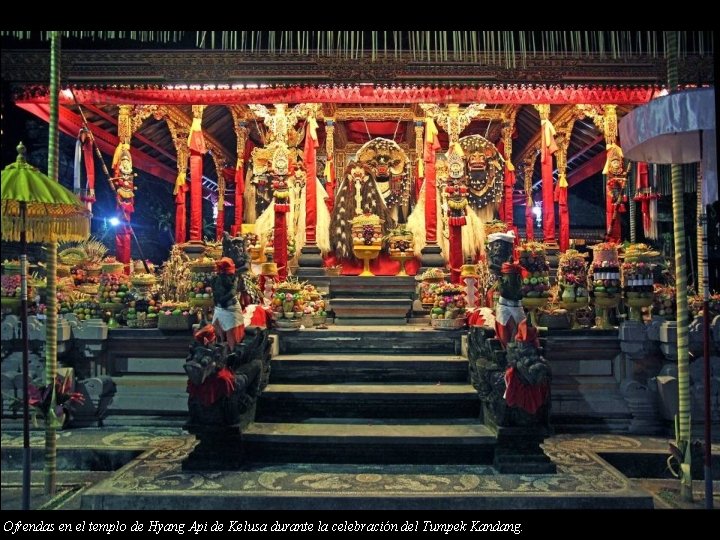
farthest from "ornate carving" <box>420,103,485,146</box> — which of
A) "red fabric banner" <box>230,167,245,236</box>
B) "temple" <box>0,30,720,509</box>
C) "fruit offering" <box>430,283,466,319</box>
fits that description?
"red fabric banner" <box>230,167,245,236</box>

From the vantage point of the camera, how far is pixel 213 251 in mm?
8461

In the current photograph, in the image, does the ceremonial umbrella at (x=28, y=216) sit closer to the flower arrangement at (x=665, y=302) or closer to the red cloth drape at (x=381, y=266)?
the flower arrangement at (x=665, y=302)

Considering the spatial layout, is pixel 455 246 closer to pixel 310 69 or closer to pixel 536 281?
pixel 536 281

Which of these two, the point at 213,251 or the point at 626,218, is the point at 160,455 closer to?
the point at 213,251

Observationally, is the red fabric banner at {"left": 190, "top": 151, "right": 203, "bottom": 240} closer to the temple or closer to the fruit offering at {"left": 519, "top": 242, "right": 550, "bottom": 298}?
the temple

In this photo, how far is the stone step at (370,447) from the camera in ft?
13.4

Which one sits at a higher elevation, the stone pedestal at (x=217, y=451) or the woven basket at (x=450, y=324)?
the woven basket at (x=450, y=324)

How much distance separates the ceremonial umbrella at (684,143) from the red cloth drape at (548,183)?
638 centimetres

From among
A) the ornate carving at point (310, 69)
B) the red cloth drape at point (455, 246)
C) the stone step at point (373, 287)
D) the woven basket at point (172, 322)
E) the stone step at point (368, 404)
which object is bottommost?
the stone step at point (368, 404)

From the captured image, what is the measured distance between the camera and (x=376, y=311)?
7270mm

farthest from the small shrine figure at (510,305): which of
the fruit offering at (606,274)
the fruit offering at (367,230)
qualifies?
the fruit offering at (367,230)

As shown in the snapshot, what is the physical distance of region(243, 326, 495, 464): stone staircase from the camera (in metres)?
4.08

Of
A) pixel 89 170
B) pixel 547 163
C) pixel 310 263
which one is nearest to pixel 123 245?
pixel 89 170

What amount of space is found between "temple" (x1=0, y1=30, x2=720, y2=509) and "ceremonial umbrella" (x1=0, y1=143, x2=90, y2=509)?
0.09 feet
